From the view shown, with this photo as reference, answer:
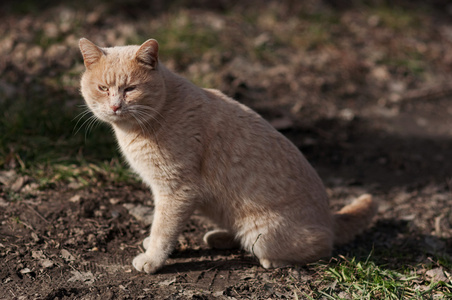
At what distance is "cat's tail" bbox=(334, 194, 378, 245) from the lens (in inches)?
144

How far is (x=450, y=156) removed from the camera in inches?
204

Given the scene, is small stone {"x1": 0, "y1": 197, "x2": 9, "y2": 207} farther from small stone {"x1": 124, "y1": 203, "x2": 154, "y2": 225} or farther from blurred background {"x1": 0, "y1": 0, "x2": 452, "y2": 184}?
small stone {"x1": 124, "y1": 203, "x2": 154, "y2": 225}

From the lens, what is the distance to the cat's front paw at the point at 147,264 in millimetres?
3146

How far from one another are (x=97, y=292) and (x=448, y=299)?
7.53 ft

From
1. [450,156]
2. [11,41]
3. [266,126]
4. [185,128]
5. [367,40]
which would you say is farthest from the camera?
[367,40]

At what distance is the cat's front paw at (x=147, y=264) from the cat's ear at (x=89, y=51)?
54.0 inches

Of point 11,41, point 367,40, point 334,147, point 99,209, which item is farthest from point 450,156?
point 11,41

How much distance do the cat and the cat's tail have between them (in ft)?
0.72

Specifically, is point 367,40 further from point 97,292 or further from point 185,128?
point 97,292

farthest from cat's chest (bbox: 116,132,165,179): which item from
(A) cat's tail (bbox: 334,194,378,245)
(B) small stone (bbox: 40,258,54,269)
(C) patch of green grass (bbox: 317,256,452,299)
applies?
(A) cat's tail (bbox: 334,194,378,245)

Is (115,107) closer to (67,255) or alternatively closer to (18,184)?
(67,255)

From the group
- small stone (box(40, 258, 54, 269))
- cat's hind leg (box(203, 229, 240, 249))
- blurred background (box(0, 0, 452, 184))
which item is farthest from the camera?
blurred background (box(0, 0, 452, 184))

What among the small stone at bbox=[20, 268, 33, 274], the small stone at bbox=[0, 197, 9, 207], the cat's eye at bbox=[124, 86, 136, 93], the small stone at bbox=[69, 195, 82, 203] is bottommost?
the small stone at bbox=[20, 268, 33, 274]

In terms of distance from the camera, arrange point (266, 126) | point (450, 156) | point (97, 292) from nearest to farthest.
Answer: point (97, 292) → point (266, 126) → point (450, 156)
